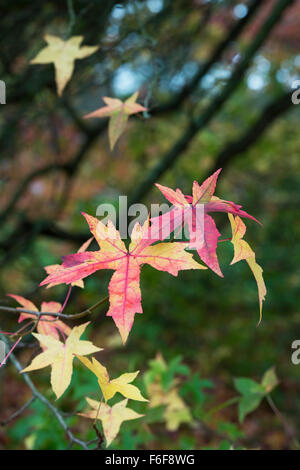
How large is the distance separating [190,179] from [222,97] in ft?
2.63

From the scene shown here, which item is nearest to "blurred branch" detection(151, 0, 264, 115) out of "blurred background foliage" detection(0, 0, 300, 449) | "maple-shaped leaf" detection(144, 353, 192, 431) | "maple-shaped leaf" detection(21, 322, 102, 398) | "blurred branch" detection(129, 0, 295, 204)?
"blurred background foliage" detection(0, 0, 300, 449)

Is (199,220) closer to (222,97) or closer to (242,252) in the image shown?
(242,252)

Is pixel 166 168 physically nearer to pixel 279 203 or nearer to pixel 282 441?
pixel 279 203

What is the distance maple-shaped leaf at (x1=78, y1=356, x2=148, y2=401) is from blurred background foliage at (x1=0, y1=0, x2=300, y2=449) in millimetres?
1132

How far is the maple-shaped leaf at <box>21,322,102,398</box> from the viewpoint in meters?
0.62

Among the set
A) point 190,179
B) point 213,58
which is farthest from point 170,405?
point 213,58

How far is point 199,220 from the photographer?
551 millimetres

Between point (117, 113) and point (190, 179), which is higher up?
point (117, 113)

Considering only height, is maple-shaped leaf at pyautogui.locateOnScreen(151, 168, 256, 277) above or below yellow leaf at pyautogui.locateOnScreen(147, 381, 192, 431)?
above

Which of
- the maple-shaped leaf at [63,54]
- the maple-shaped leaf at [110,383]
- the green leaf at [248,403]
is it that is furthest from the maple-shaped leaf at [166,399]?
the maple-shaped leaf at [63,54]

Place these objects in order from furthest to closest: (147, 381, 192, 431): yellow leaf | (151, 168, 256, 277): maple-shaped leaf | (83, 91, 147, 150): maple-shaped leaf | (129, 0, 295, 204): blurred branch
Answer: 1. (129, 0, 295, 204): blurred branch
2. (147, 381, 192, 431): yellow leaf
3. (83, 91, 147, 150): maple-shaped leaf
4. (151, 168, 256, 277): maple-shaped leaf

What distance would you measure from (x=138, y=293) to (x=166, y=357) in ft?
7.48

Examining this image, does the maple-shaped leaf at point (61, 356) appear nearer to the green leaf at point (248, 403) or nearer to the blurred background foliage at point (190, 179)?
the green leaf at point (248, 403)

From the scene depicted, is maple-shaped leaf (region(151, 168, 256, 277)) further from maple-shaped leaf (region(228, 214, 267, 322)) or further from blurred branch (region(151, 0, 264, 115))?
blurred branch (region(151, 0, 264, 115))
